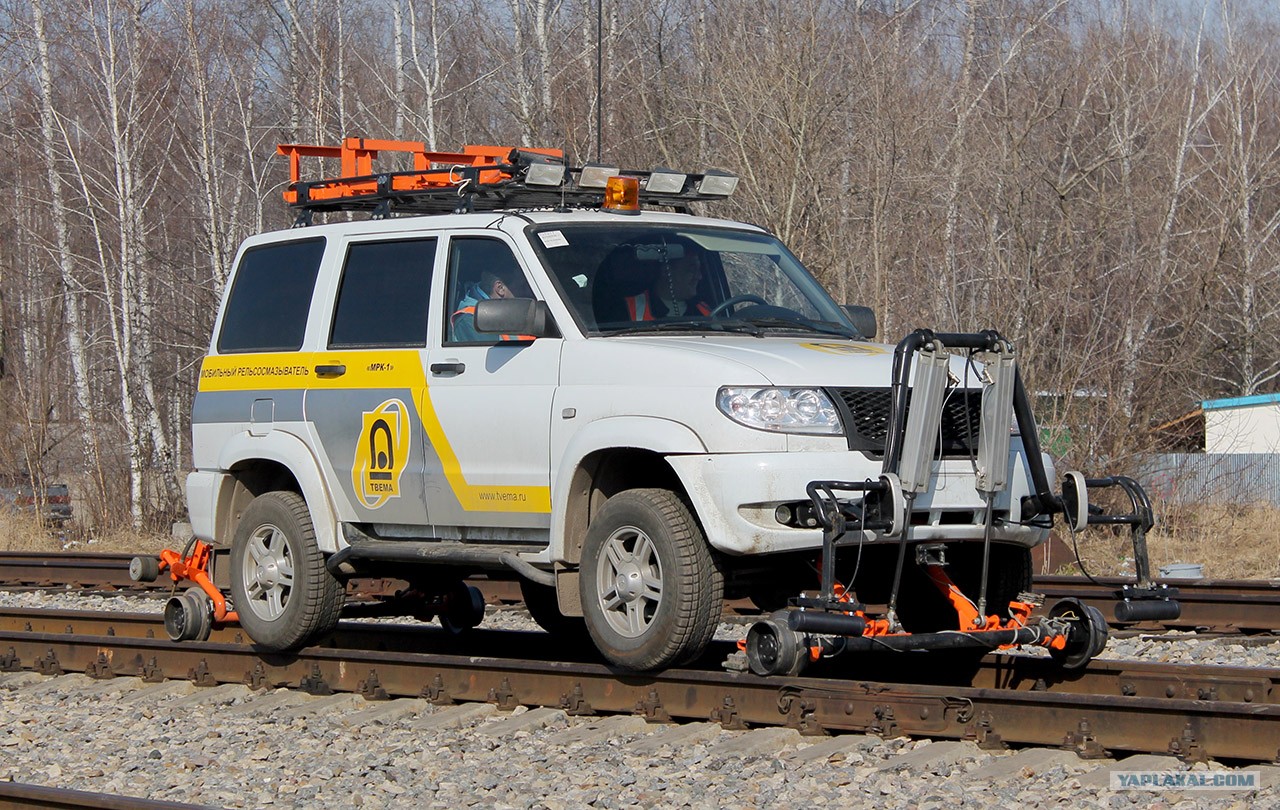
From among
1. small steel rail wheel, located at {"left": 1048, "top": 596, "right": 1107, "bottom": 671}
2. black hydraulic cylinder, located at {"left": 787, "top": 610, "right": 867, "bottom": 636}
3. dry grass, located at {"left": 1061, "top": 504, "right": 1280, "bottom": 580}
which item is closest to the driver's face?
black hydraulic cylinder, located at {"left": 787, "top": 610, "right": 867, "bottom": 636}

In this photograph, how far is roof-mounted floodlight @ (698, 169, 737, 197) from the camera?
28.1 feet

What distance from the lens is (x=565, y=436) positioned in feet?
23.3

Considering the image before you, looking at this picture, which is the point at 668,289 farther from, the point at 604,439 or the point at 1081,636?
the point at 1081,636

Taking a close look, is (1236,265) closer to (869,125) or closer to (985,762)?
(869,125)

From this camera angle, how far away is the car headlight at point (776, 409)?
6.46 metres

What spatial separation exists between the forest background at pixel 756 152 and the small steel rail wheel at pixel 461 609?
8.60 metres

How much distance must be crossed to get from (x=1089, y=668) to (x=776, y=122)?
43.6 ft

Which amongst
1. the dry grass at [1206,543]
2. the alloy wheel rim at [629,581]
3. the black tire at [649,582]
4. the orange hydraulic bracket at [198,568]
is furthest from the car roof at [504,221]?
the dry grass at [1206,543]

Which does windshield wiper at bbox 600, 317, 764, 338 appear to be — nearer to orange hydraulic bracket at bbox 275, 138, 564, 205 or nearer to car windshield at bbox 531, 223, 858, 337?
car windshield at bbox 531, 223, 858, 337

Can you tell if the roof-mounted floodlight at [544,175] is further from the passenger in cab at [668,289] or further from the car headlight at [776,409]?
the car headlight at [776,409]

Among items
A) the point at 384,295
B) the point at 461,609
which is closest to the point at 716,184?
→ the point at 384,295

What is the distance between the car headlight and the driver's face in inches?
50.6

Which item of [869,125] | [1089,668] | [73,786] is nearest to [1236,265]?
[869,125]

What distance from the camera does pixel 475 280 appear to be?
7840mm
